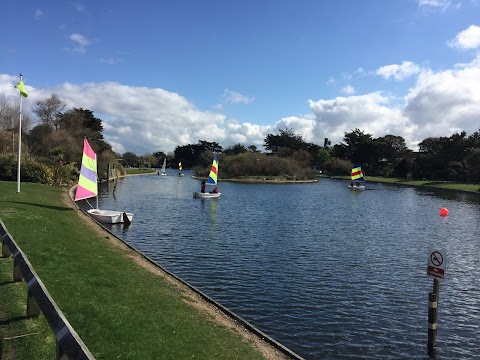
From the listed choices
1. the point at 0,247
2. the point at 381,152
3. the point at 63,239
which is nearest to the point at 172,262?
the point at 63,239

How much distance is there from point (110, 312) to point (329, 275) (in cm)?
994

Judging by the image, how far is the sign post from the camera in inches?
387

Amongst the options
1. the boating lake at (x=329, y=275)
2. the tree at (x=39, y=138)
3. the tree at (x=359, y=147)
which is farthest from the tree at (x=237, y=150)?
the boating lake at (x=329, y=275)

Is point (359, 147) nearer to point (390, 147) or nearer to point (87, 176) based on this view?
point (390, 147)

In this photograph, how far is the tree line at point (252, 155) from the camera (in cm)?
4831

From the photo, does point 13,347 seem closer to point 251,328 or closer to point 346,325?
point 251,328

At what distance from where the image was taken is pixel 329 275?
16125 millimetres

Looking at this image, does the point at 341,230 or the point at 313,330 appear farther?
the point at 341,230

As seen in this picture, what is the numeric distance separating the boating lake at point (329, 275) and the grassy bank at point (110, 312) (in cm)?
212

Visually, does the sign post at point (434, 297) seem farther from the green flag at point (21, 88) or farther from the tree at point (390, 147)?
the tree at point (390, 147)

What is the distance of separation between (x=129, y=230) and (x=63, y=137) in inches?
1731

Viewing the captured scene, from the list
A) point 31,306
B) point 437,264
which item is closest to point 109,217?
point 31,306

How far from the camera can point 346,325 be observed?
37.2 feet

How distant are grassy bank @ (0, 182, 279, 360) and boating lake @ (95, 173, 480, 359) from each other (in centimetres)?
212
